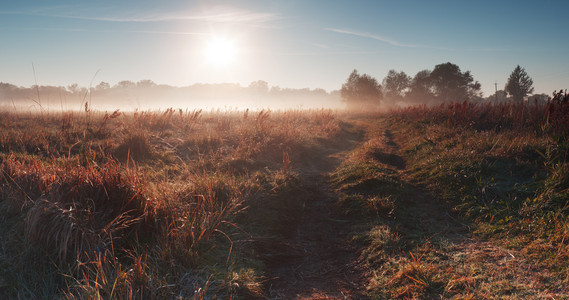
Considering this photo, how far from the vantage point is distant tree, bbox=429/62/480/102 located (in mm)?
53688

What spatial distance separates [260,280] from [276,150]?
5.63m

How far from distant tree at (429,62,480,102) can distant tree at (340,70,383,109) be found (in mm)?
13467

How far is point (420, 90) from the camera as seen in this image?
204ft

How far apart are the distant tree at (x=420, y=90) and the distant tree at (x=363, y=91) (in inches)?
583

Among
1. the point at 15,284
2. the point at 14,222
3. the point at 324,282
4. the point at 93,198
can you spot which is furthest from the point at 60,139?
the point at 324,282

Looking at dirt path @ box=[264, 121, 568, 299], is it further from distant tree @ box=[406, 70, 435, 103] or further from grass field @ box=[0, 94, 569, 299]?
distant tree @ box=[406, 70, 435, 103]

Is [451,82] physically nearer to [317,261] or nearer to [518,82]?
[518,82]

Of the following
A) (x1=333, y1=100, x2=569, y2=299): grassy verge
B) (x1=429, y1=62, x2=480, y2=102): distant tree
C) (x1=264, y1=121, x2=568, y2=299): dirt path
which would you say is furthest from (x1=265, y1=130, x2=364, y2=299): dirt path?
(x1=429, y1=62, x2=480, y2=102): distant tree

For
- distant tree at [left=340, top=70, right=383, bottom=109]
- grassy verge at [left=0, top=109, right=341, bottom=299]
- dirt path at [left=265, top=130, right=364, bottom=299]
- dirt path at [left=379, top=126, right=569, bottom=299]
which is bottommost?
dirt path at [left=265, top=130, right=364, bottom=299]

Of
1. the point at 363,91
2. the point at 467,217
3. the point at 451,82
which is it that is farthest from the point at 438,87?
the point at 467,217

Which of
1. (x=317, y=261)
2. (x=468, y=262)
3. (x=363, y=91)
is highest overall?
(x=363, y=91)

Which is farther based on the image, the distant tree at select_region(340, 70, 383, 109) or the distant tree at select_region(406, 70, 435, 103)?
the distant tree at select_region(406, 70, 435, 103)

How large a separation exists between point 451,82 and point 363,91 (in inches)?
734

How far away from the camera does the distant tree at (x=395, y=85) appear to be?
66.2 meters
